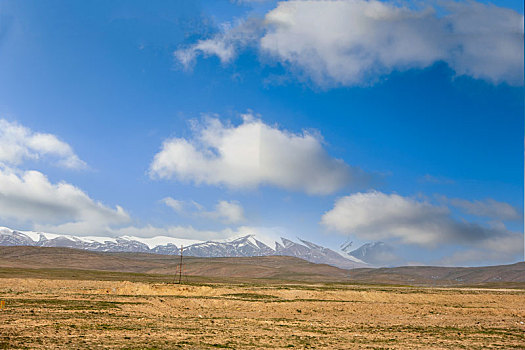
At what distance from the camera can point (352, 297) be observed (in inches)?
2837

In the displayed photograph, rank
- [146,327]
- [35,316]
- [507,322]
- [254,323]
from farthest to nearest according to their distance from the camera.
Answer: [507,322]
[254,323]
[35,316]
[146,327]

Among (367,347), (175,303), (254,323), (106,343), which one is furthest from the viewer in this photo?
(175,303)

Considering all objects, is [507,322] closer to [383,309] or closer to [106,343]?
[383,309]

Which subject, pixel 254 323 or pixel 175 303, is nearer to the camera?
pixel 254 323

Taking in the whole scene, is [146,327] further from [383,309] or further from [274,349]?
[383,309]

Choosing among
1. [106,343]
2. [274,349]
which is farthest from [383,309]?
[106,343]

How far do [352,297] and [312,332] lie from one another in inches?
1675

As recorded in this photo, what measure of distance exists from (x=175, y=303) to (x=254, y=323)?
59.8 ft

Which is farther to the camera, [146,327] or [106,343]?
[146,327]

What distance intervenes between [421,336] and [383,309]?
22479 mm

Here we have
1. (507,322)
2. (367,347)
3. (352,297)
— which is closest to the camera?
(367,347)

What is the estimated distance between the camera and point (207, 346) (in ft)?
79.3

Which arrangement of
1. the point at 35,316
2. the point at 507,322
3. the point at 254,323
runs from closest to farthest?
the point at 35,316 < the point at 254,323 < the point at 507,322

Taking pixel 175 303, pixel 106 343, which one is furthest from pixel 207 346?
pixel 175 303
